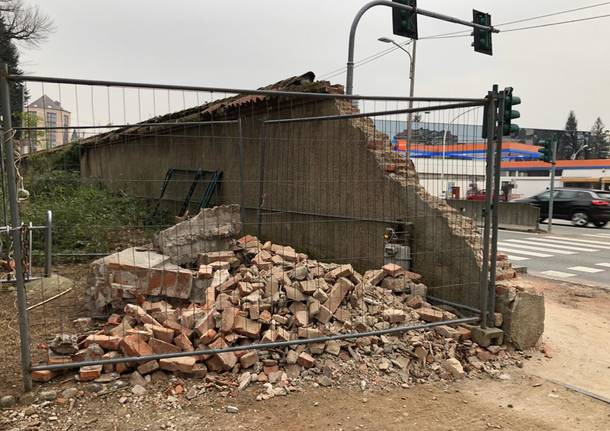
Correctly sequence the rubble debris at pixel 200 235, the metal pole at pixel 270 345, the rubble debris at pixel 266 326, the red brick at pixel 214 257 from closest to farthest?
1. the metal pole at pixel 270 345
2. the rubble debris at pixel 266 326
3. the red brick at pixel 214 257
4. the rubble debris at pixel 200 235

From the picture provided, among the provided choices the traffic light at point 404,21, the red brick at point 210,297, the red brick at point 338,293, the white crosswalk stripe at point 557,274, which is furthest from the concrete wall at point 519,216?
the red brick at point 210,297

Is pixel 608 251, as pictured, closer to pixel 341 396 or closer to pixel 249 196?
pixel 249 196

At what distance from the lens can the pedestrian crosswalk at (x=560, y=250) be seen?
10773mm

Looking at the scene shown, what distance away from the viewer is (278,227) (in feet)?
25.6

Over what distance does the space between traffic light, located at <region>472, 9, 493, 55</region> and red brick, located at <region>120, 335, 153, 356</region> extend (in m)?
11.3

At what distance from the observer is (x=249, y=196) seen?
341 inches

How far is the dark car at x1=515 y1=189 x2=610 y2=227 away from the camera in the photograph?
68.5 feet

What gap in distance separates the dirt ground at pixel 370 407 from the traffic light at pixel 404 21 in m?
7.90

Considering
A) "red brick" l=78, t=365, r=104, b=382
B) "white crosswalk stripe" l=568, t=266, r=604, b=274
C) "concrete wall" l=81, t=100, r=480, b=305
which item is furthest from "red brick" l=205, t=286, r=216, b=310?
"white crosswalk stripe" l=568, t=266, r=604, b=274

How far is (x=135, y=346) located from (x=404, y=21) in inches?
356

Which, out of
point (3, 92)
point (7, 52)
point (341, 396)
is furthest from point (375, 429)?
point (7, 52)

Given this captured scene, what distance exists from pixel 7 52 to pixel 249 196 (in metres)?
37.6

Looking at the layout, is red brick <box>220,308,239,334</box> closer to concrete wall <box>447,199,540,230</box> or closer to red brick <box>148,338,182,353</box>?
red brick <box>148,338,182,353</box>

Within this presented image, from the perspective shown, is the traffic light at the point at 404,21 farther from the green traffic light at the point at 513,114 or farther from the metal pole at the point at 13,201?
the metal pole at the point at 13,201
